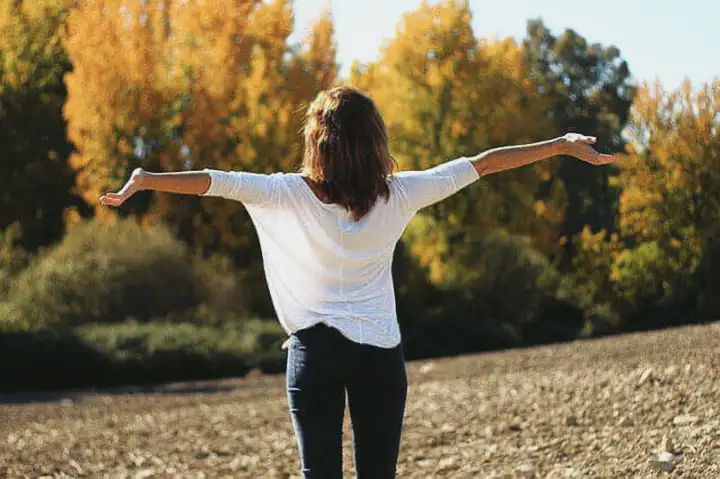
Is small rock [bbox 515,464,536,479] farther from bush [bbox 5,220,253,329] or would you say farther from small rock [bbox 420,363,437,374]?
bush [bbox 5,220,253,329]

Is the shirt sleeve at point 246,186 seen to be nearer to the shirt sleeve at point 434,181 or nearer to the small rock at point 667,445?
the shirt sleeve at point 434,181

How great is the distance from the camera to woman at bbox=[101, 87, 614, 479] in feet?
9.78

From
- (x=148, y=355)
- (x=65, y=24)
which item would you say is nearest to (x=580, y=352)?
(x=148, y=355)

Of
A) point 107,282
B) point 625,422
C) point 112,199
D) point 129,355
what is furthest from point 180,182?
point 107,282

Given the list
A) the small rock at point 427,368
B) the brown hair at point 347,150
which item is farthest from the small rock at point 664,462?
the small rock at point 427,368

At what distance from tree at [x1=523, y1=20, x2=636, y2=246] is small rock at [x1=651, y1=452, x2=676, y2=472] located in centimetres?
3121

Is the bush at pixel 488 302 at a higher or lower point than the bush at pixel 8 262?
lower

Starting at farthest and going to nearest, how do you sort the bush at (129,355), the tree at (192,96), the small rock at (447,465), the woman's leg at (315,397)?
the tree at (192,96) → the bush at (129,355) → the small rock at (447,465) → the woman's leg at (315,397)

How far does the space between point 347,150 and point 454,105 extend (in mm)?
27151

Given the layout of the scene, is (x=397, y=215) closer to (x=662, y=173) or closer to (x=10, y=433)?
(x=10, y=433)

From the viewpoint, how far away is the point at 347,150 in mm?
3008

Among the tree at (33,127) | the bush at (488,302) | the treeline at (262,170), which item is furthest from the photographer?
the tree at (33,127)

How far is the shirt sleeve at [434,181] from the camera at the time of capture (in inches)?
124

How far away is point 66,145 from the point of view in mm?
28250
